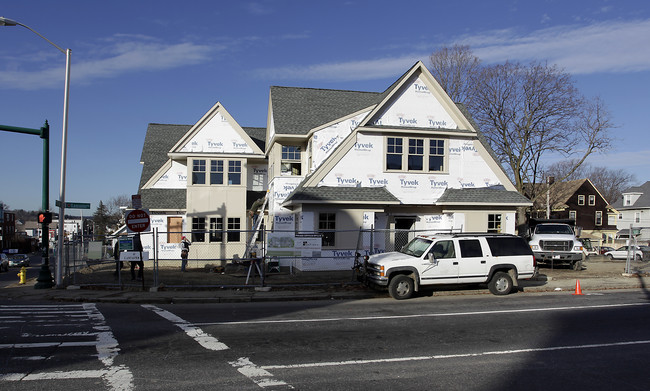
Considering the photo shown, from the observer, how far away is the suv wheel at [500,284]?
14492 millimetres

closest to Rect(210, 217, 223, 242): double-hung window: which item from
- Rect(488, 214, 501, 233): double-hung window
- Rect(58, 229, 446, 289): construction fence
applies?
Rect(58, 229, 446, 289): construction fence

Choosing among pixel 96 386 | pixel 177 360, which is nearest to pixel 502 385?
pixel 177 360

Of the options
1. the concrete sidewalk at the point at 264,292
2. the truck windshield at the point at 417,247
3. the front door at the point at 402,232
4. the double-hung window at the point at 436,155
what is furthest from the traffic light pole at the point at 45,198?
the double-hung window at the point at 436,155

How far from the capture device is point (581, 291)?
618 inches

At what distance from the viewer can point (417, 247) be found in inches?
571

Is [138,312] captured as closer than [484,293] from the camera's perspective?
Yes

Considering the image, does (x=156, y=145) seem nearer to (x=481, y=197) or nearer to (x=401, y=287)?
(x=481, y=197)

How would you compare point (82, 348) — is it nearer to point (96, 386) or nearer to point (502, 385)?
point (96, 386)

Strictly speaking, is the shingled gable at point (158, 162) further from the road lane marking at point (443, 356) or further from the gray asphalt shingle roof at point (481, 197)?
the road lane marking at point (443, 356)

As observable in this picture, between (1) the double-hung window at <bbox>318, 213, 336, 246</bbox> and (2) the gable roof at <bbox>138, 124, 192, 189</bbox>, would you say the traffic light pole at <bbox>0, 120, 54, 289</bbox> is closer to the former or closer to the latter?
(1) the double-hung window at <bbox>318, 213, 336, 246</bbox>

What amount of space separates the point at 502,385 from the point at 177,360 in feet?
15.3

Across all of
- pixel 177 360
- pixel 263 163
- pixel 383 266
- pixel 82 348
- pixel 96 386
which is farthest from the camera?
pixel 263 163

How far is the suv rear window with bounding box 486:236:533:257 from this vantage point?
14445 mm

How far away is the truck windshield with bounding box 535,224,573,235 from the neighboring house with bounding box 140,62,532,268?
1799 millimetres
